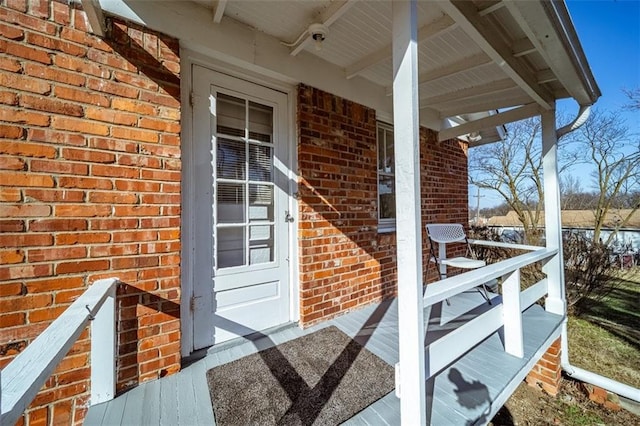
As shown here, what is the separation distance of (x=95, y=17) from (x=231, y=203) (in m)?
1.40

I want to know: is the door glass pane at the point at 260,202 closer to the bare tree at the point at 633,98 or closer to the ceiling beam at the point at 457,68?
the ceiling beam at the point at 457,68

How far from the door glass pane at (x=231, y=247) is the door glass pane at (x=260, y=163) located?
19.7 inches

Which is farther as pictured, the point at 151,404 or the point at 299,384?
the point at 299,384

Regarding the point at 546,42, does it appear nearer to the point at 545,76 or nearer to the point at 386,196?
the point at 545,76

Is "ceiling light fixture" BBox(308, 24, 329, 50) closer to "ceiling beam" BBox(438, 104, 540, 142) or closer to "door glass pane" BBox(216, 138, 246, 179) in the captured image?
"door glass pane" BBox(216, 138, 246, 179)

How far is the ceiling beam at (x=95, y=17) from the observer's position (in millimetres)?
1449

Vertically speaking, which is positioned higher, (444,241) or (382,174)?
(382,174)

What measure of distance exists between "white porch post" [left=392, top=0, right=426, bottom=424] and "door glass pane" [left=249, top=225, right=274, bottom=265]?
1445mm

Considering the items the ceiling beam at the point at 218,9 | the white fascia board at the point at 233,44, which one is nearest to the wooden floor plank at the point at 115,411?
the white fascia board at the point at 233,44

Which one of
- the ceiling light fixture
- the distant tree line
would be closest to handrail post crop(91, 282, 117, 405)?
the ceiling light fixture

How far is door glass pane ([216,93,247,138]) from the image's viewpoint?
232cm

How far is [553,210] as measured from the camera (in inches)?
119

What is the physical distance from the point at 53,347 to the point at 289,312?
1946 millimetres

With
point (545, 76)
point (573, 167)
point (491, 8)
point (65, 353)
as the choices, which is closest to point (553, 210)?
point (545, 76)
